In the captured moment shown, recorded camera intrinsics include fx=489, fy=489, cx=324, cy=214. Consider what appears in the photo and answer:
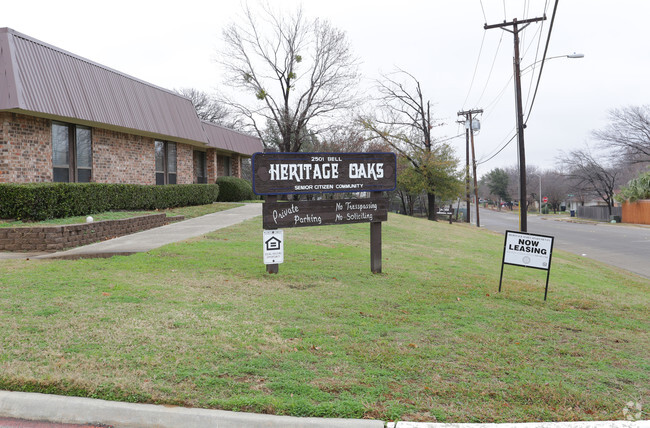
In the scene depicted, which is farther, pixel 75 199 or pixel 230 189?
pixel 230 189

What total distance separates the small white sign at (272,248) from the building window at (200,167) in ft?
58.1

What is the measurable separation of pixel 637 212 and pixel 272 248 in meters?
46.3

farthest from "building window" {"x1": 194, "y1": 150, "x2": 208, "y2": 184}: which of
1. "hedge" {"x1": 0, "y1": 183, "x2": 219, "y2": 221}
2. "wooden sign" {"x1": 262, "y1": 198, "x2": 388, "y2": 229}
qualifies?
"wooden sign" {"x1": 262, "y1": 198, "x2": 388, "y2": 229}

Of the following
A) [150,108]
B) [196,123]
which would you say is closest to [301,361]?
[150,108]

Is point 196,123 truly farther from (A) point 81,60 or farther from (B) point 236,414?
(B) point 236,414

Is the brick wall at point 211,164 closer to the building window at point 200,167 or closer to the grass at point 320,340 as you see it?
the building window at point 200,167

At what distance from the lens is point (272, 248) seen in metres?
8.23

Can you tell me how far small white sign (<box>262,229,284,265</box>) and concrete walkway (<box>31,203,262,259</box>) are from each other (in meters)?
3.17

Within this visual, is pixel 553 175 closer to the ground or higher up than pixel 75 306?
higher up

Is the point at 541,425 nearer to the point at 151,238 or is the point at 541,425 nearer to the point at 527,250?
the point at 527,250

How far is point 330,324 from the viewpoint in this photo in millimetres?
5539

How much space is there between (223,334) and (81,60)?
45.6 ft

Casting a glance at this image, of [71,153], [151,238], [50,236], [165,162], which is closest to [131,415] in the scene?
[50,236]

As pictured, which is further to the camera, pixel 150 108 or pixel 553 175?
pixel 553 175
